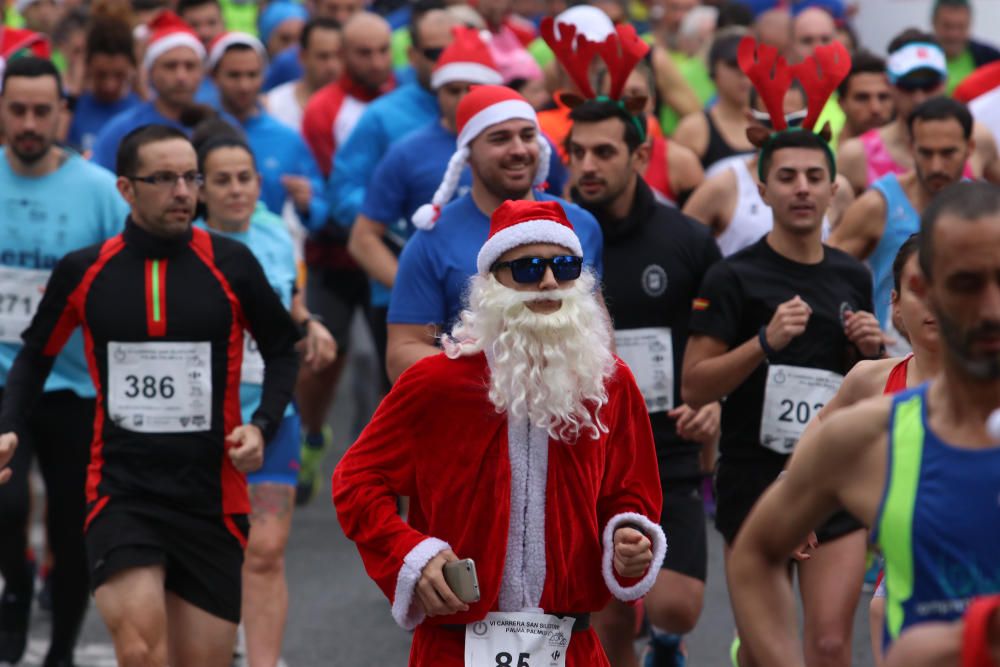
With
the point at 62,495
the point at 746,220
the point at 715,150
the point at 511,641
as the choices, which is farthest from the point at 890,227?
the point at 511,641

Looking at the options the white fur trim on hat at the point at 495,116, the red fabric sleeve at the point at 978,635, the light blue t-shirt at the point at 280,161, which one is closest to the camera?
the red fabric sleeve at the point at 978,635

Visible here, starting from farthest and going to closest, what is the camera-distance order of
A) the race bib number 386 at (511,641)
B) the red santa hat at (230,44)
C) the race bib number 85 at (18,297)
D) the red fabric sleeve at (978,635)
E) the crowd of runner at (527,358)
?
the red santa hat at (230,44) < the race bib number 85 at (18,297) < the race bib number 386 at (511,641) < the crowd of runner at (527,358) < the red fabric sleeve at (978,635)

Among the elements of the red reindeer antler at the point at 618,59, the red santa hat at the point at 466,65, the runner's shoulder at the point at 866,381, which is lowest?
the runner's shoulder at the point at 866,381

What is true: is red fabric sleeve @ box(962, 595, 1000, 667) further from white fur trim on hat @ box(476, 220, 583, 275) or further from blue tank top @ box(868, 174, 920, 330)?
blue tank top @ box(868, 174, 920, 330)

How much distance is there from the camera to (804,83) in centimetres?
699

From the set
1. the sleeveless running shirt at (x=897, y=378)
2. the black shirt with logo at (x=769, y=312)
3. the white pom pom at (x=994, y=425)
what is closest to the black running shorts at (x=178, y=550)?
the black shirt with logo at (x=769, y=312)

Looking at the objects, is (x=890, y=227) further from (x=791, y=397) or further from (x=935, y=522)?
(x=935, y=522)

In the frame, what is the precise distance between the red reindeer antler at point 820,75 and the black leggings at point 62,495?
2929 millimetres

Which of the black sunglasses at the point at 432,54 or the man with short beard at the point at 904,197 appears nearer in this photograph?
the man with short beard at the point at 904,197

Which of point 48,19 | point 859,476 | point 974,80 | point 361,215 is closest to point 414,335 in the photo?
point 361,215

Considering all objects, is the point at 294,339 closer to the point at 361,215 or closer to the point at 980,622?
the point at 361,215

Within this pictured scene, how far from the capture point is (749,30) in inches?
467

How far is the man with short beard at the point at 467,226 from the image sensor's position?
21.0ft

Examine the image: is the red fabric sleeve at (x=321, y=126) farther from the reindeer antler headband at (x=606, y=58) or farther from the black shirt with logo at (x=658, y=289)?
the black shirt with logo at (x=658, y=289)
